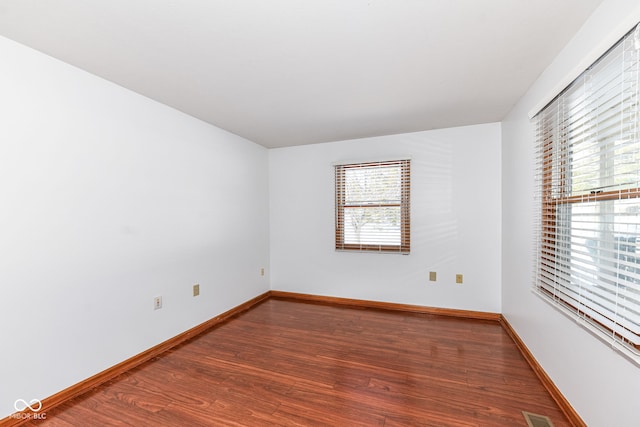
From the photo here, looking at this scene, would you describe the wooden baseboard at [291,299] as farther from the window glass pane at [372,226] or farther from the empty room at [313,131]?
the window glass pane at [372,226]

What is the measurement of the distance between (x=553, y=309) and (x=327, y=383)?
1630mm

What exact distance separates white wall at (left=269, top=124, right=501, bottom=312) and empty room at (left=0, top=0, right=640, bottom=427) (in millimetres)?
33

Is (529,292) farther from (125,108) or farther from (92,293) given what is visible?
(125,108)

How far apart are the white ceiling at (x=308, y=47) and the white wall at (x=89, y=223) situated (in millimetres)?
239

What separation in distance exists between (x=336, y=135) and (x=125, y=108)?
226 centimetres

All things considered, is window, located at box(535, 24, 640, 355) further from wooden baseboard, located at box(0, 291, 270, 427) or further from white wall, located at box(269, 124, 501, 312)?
wooden baseboard, located at box(0, 291, 270, 427)

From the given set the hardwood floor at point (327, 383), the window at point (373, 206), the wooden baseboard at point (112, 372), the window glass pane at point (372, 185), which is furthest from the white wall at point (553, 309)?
the wooden baseboard at point (112, 372)

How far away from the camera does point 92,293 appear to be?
79.9 inches

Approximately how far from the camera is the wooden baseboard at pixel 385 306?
129 inches

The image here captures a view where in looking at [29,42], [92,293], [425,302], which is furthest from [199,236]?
[425,302]

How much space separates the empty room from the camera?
1419 mm

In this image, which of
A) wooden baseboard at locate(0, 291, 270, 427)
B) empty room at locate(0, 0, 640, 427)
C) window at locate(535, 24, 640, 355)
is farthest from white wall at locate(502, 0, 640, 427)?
wooden baseboard at locate(0, 291, 270, 427)

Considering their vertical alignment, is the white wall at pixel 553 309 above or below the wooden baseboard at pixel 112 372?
above

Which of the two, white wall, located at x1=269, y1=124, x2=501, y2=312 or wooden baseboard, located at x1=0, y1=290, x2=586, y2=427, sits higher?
white wall, located at x1=269, y1=124, x2=501, y2=312
